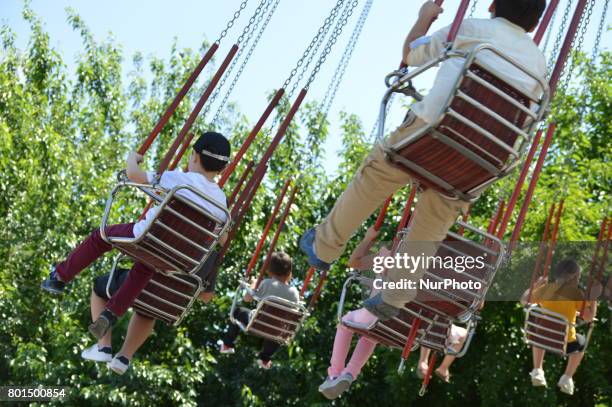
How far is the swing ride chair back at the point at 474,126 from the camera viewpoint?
13.6ft

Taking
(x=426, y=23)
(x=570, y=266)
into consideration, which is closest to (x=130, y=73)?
(x=570, y=266)

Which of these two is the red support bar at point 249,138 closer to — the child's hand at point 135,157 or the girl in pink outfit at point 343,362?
the child's hand at point 135,157

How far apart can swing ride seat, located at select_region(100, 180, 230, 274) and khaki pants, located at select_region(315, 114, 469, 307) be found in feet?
1.73

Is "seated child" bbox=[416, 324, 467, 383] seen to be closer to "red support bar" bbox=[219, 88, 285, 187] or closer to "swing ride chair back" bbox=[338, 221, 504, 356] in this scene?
"swing ride chair back" bbox=[338, 221, 504, 356]

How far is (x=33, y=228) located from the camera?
45.0 ft

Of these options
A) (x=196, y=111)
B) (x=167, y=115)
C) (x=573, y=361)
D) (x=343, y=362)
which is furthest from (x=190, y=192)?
(x=573, y=361)

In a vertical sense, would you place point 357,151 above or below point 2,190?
above

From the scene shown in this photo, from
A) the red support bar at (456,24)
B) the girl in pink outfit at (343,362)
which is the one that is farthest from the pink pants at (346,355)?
the red support bar at (456,24)

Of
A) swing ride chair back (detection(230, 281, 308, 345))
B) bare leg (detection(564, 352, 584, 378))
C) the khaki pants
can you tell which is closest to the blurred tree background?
bare leg (detection(564, 352, 584, 378))

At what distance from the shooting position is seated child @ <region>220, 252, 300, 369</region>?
303 inches

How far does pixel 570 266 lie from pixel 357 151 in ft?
24.6

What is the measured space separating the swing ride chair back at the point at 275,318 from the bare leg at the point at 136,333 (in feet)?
3.28

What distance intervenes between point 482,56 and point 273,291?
377 cm

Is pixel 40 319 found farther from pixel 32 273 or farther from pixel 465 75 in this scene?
pixel 465 75
